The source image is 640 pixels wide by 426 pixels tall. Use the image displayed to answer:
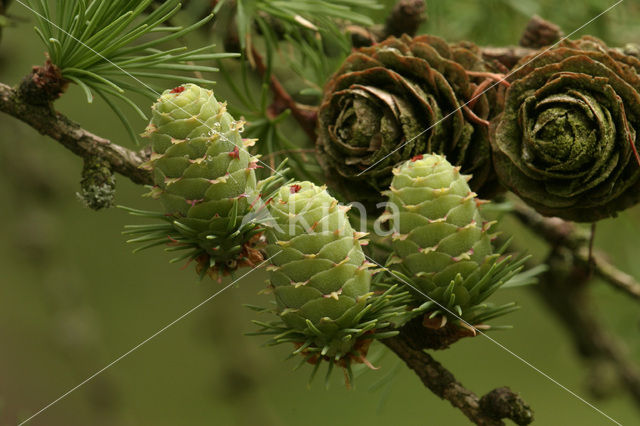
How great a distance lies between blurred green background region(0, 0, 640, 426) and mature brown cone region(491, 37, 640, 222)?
273mm

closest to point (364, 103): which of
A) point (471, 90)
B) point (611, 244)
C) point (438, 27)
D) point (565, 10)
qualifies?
point (471, 90)

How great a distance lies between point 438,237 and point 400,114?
0.28ft

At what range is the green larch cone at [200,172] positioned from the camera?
0.34m

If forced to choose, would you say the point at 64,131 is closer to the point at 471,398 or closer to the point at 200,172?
the point at 200,172

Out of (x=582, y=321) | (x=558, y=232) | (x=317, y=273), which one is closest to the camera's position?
→ (x=317, y=273)

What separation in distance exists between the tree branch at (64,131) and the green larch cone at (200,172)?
37 millimetres

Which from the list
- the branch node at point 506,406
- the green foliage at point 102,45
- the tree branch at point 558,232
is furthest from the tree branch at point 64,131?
the tree branch at point 558,232

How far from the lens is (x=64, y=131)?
370 millimetres

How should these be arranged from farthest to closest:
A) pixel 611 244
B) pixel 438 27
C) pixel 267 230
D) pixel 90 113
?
pixel 90 113, pixel 611 244, pixel 438 27, pixel 267 230

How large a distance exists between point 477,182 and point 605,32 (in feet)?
1.31

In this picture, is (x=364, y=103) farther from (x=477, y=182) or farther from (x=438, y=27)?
(x=438, y=27)

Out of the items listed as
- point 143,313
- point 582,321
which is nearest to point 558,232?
point 582,321

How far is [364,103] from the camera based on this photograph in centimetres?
41

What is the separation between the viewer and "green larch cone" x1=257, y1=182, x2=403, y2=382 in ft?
1.08
